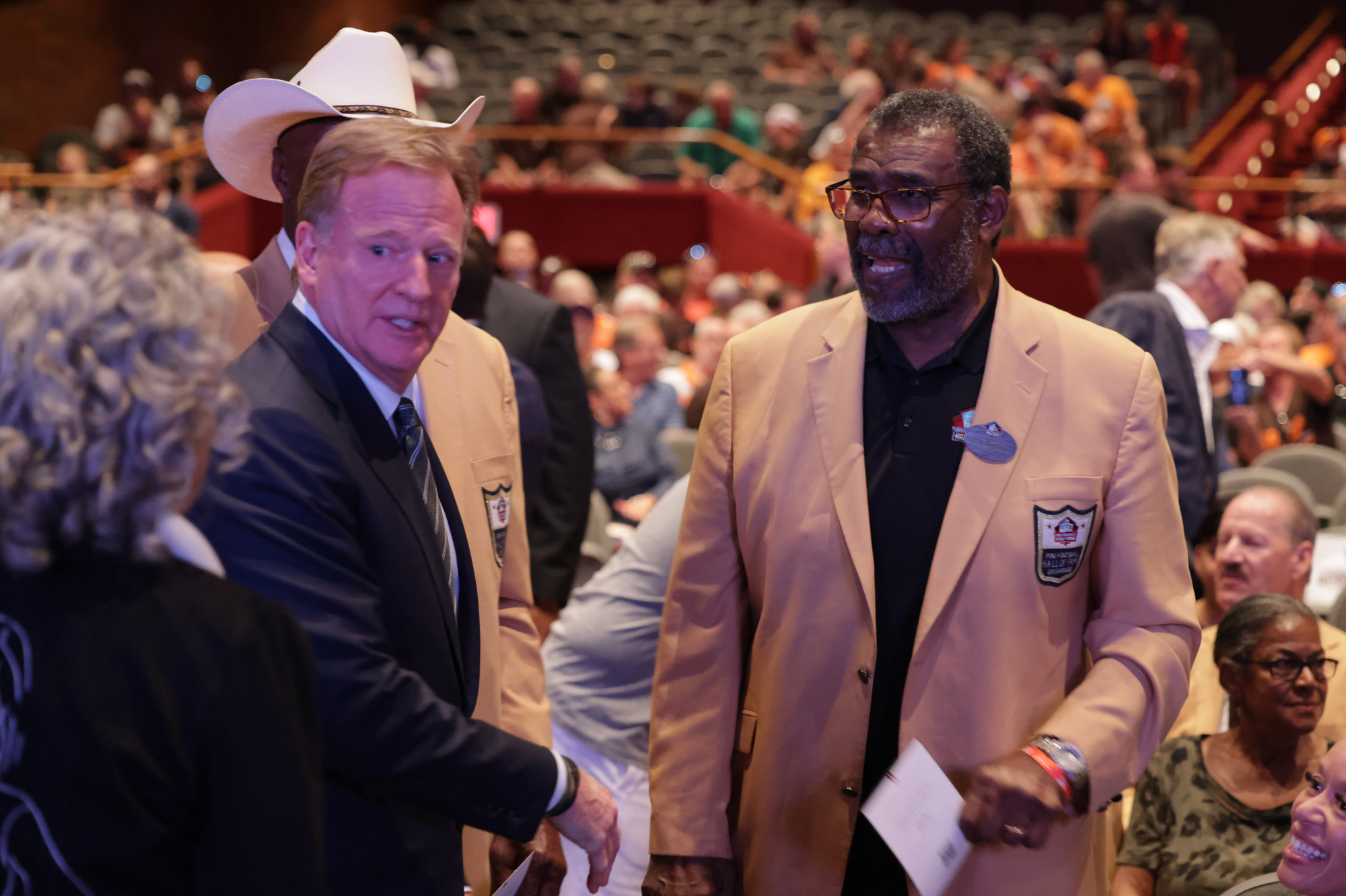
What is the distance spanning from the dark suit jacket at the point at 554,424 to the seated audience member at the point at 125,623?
244 centimetres

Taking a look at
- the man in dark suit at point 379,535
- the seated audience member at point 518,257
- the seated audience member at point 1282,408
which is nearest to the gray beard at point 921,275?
the man in dark suit at point 379,535

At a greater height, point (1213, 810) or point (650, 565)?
point (650, 565)

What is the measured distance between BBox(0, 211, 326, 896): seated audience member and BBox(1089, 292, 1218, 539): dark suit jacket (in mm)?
2930

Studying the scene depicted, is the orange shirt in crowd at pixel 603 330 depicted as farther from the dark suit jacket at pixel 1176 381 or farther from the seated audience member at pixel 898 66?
the dark suit jacket at pixel 1176 381

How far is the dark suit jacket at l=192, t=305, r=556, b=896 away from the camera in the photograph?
1432 mm

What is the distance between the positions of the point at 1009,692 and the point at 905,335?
563mm

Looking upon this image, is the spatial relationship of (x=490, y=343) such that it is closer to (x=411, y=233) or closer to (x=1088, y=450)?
(x=411, y=233)

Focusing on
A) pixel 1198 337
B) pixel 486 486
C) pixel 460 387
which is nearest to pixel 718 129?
pixel 1198 337

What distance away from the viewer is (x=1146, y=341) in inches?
141

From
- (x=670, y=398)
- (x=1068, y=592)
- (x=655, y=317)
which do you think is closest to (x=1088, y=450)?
(x=1068, y=592)

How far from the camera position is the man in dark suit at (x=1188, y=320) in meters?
3.55

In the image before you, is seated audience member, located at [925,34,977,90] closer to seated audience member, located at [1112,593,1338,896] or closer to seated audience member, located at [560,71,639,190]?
seated audience member, located at [560,71,639,190]

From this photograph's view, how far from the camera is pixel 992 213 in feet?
6.65

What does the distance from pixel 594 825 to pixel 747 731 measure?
0.43 m
